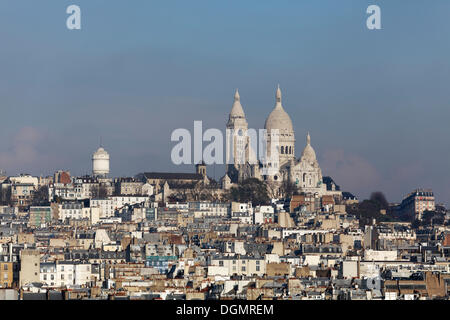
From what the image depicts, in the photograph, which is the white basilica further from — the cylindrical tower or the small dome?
the cylindrical tower

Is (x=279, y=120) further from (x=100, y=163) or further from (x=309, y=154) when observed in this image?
(x=100, y=163)

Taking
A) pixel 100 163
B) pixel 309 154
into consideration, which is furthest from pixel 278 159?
pixel 100 163

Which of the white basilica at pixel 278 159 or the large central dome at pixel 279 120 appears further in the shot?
the large central dome at pixel 279 120

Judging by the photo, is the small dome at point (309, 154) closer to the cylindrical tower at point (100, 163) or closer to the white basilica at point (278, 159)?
the white basilica at point (278, 159)

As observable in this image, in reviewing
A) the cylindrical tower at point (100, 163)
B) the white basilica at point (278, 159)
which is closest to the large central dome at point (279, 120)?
the white basilica at point (278, 159)

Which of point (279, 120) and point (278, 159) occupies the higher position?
point (279, 120)

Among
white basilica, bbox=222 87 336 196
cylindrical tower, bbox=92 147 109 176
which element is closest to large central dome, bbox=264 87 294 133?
white basilica, bbox=222 87 336 196
